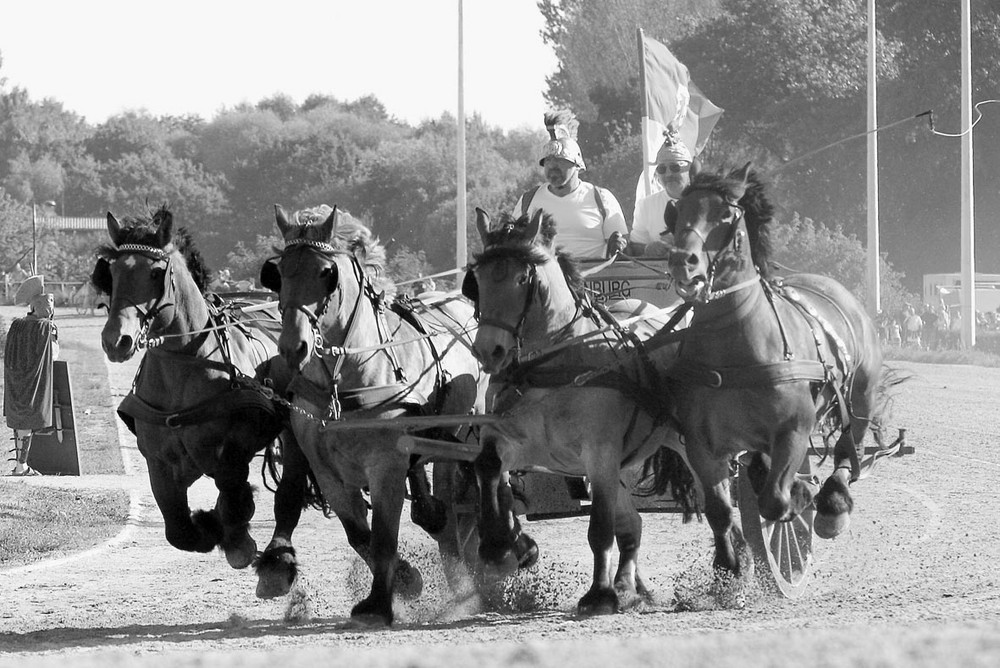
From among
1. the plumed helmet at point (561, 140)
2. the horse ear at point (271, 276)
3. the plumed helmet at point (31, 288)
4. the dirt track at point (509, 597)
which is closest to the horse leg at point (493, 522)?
the dirt track at point (509, 597)

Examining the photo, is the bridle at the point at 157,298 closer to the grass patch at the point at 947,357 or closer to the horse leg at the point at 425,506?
the horse leg at the point at 425,506

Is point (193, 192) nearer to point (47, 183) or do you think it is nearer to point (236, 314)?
point (47, 183)

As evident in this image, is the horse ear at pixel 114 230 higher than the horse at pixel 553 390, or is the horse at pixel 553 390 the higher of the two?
the horse ear at pixel 114 230

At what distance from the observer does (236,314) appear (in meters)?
8.63

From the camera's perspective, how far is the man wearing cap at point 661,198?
8.92m

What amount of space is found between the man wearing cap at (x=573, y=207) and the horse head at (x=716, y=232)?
5.08ft

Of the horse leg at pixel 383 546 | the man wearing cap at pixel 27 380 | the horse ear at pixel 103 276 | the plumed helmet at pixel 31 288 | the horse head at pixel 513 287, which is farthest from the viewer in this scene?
the plumed helmet at pixel 31 288

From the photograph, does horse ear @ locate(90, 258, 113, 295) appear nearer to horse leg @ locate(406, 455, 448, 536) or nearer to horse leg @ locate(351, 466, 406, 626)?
horse leg @ locate(351, 466, 406, 626)

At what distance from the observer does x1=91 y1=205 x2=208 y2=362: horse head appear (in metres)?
7.27

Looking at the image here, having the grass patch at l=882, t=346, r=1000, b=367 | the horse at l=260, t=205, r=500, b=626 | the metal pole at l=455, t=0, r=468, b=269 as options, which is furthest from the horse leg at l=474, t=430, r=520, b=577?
the grass patch at l=882, t=346, r=1000, b=367

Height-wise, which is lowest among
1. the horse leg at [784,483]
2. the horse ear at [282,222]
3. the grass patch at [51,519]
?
the grass patch at [51,519]

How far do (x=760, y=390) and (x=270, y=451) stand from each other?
10.2 feet

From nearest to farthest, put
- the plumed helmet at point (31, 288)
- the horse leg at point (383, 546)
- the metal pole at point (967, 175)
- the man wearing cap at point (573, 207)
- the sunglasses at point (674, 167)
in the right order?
the horse leg at point (383, 546) → the man wearing cap at point (573, 207) → the sunglasses at point (674, 167) → the plumed helmet at point (31, 288) → the metal pole at point (967, 175)

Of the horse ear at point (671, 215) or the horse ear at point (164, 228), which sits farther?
the horse ear at point (164, 228)
